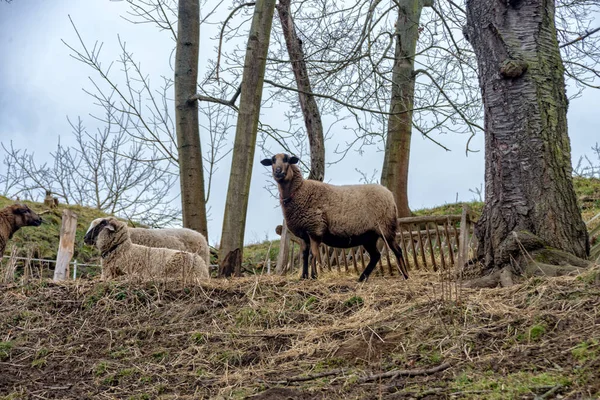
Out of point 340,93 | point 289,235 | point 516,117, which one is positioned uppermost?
point 340,93

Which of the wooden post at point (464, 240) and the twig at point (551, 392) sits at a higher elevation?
the wooden post at point (464, 240)

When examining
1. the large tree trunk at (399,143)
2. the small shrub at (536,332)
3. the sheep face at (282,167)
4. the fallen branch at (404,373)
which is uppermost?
the large tree trunk at (399,143)

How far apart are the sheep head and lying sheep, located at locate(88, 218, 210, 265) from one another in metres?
1.41

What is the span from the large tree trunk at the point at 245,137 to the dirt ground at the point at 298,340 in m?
1.64

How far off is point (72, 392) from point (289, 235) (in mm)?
6304

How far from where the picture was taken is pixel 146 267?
8.18 metres

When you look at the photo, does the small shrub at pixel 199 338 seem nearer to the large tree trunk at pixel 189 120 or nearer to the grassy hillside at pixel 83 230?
the large tree trunk at pixel 189 120

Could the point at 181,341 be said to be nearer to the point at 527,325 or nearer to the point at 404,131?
the point at 527,325

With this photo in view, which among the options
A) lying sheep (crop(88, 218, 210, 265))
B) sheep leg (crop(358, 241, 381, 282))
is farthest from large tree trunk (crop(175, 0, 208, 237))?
sheep leg (crop(358, 241, 381, 282))

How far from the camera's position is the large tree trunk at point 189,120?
35.4 ft

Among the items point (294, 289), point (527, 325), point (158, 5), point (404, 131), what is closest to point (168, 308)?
point (294, 289)

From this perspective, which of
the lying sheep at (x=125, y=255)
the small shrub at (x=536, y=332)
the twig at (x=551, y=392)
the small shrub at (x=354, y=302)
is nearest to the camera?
the twig at (x=551, y=392)

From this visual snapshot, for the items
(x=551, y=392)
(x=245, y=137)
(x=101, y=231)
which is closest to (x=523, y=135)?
(x=245, y=137)

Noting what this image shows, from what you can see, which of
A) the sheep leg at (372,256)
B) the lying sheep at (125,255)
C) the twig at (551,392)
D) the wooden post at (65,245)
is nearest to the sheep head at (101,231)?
the lying sheep at (125,255)
